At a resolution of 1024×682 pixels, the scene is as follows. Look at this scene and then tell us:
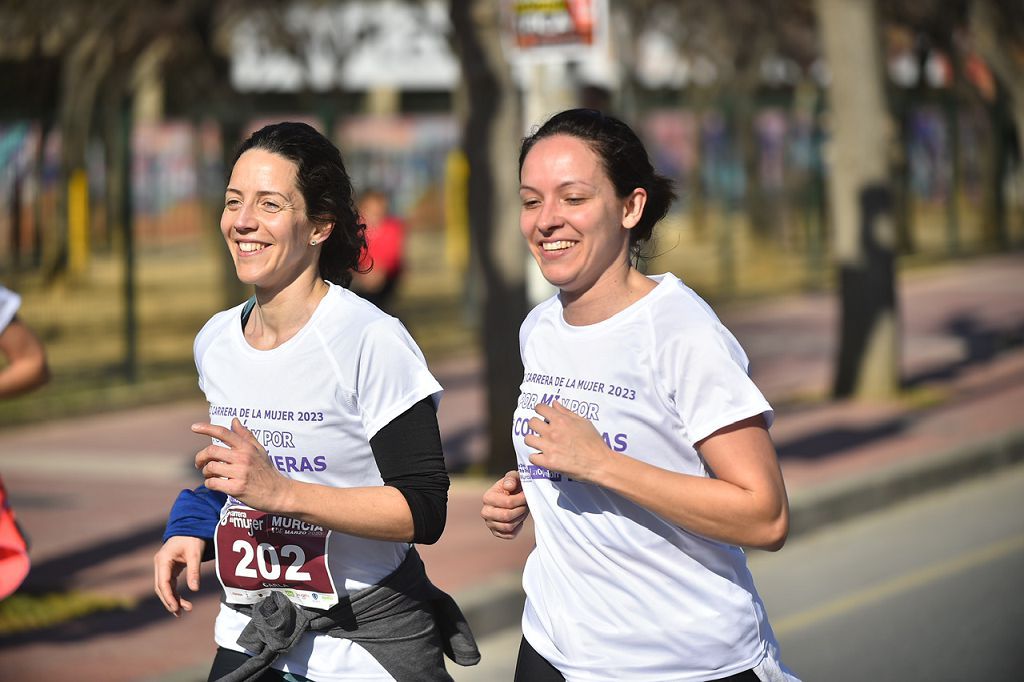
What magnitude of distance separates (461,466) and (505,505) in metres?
→ 7.29

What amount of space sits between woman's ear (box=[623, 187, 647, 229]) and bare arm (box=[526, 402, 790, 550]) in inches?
19.6

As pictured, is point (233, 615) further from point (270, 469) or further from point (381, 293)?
point (381, 293)

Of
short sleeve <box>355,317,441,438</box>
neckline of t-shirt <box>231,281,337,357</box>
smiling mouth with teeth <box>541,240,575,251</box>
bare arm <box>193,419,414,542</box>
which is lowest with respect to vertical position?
bare arm <box>193,419,414,542</box>

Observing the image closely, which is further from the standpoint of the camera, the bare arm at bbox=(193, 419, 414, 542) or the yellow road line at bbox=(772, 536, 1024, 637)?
the yellow road line at bbox=(772, 536, 1024, 637)

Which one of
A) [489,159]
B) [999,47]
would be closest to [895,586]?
[489,159]

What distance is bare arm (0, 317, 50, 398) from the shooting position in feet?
15.7

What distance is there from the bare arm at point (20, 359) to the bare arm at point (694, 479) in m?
2.32

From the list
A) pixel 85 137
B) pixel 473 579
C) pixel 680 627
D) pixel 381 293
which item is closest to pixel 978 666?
pixel 473 579

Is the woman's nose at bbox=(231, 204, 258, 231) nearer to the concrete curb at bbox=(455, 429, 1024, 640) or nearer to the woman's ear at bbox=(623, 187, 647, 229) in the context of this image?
the woman's ear at bbox=(623, 187, 647, 229)

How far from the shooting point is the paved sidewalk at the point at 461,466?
261 inches

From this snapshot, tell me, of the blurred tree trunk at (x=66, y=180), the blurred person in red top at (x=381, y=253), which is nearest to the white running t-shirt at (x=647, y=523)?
the blurred person in red top at (x=381, y=253)

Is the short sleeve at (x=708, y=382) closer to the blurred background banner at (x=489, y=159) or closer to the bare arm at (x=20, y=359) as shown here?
the blurred background banner at (x=489, y=159)

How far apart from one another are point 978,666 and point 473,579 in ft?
7.40

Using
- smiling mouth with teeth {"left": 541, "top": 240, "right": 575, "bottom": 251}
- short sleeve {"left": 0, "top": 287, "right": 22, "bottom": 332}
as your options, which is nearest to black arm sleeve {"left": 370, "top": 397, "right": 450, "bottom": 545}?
smiling mouth with teeth {"left": 541, "top": 240, "right": 575, "bottom": 251}
